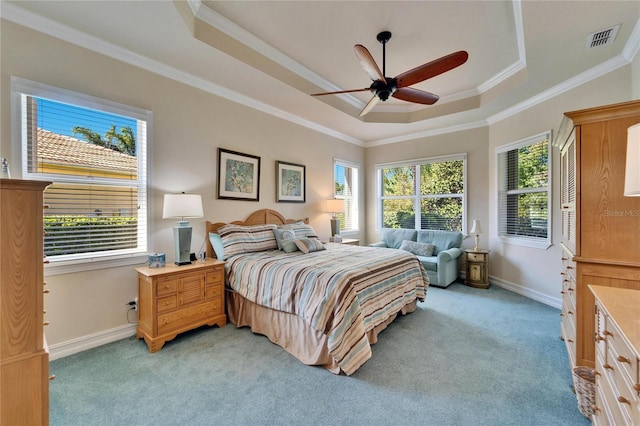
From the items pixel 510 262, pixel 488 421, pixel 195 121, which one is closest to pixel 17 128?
pixel 195 121

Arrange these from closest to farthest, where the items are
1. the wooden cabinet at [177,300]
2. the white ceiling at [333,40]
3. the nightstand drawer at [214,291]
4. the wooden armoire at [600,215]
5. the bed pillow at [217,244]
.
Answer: the wooden armoire at [600,215]
the white ceiling at [333,40]
the wooden cabinet at [177,300]
the nightstand drawer at [214,291]
the bed pillow at [217,244]

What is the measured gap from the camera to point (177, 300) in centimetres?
250

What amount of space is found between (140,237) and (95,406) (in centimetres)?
152

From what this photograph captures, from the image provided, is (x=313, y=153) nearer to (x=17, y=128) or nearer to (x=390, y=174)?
(x=390, y=174)

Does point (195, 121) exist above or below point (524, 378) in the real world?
above

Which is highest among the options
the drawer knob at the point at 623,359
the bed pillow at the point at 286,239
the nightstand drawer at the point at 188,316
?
the bed pillow at the point at 286,239

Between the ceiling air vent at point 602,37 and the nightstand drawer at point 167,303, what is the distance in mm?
4450

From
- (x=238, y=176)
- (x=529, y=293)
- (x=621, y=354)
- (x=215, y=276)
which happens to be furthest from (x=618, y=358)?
(x=238, y=176)

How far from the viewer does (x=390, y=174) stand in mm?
5859

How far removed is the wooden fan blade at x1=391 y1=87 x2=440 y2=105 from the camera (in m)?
2.63

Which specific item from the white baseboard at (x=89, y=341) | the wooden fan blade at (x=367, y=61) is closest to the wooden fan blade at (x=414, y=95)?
the wooden fan blade at (x=367, y=61)

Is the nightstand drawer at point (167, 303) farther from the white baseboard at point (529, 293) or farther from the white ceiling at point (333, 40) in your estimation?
the white baseboard at point (529, 293)

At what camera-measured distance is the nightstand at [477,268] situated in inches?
168

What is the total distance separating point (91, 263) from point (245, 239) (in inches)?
57.0
